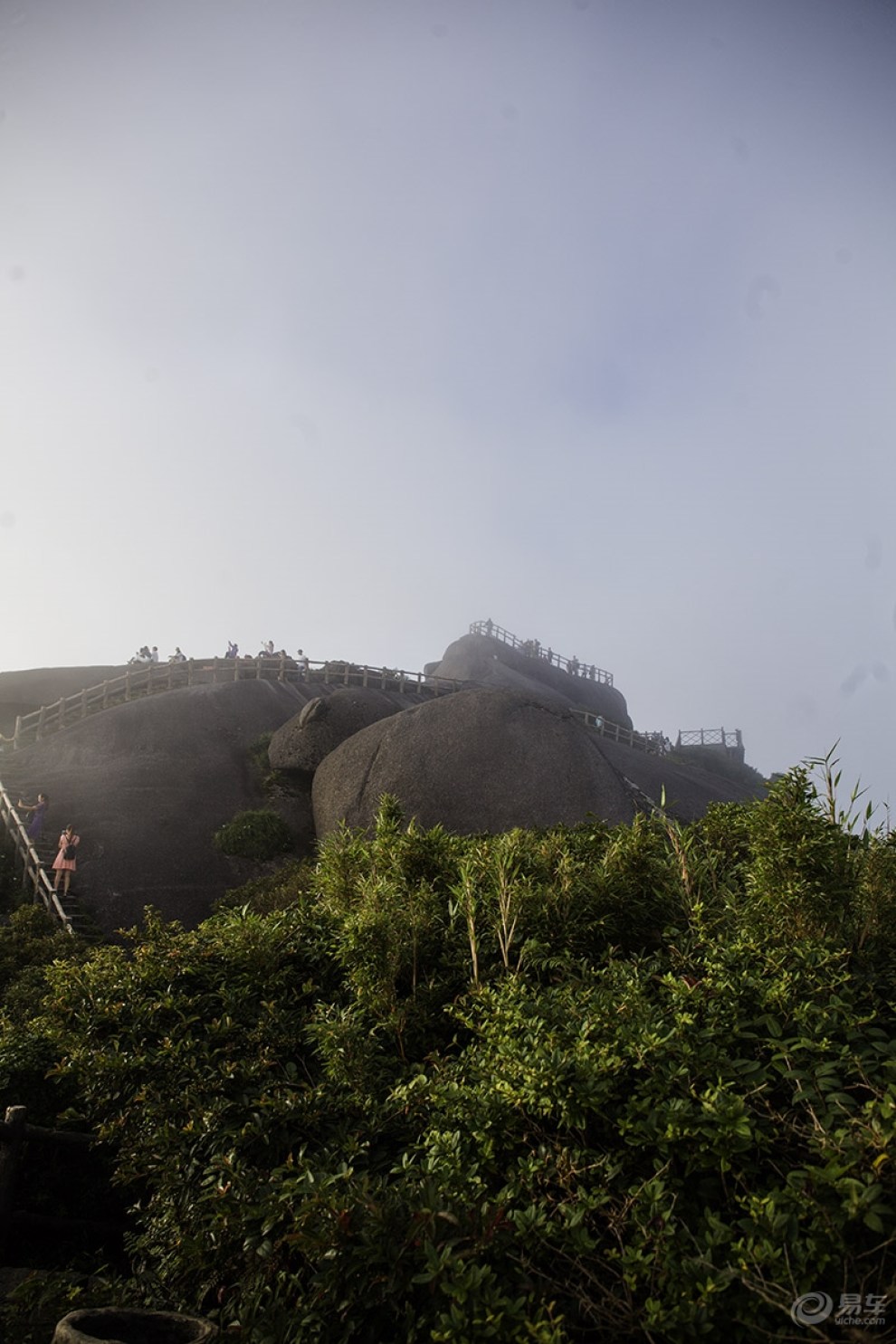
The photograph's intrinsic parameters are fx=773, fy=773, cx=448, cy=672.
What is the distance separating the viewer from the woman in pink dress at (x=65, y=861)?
16.4m

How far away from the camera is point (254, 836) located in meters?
20.0

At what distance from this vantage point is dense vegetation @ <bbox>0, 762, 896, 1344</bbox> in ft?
10.9

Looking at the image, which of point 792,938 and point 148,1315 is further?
point 792,938

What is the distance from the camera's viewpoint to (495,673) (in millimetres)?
56719

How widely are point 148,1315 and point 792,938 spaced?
4207 mm

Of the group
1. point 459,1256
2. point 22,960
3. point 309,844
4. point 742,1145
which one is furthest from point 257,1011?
point 309,844

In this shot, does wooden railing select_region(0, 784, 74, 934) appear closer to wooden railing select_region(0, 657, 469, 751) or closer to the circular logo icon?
wooden railing select_region(0, 657, 469, 751)

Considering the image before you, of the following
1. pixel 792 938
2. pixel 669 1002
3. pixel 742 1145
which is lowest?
pixel 742 1145

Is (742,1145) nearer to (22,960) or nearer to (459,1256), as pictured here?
(459,1256)

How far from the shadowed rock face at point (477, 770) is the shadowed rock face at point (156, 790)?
2679 millimetres

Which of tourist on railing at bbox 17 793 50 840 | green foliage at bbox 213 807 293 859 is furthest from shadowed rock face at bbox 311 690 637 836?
tourist on railing at bbox 17 793 50 840

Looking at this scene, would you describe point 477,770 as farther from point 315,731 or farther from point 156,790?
point 156,790

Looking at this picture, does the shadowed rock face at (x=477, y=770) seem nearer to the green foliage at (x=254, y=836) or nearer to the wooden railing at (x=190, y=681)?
the green foliage at (x=254, y=836)

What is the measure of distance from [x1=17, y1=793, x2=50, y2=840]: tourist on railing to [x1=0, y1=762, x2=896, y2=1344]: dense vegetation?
39.0ft
